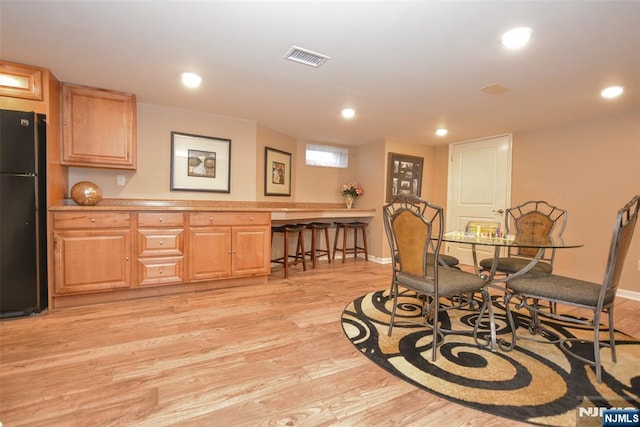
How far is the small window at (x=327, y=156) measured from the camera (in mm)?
5262

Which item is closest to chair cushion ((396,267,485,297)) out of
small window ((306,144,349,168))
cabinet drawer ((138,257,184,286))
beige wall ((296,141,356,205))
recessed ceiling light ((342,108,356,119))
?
recessed ceiling light ((342,108,356,119))

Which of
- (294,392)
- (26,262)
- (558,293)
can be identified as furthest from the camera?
(26,262)

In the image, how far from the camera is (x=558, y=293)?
183 cm

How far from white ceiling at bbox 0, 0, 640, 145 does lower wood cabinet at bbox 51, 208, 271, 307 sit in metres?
1.31

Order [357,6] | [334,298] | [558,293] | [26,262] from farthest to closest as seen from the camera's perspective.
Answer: [334,298] < [26,262] < [558,293] < [357,6]

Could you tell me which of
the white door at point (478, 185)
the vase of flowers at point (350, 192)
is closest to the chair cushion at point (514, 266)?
the white door at point (478, 185)

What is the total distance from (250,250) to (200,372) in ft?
5.99

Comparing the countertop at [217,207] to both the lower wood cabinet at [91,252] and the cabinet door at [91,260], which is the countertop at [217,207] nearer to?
the lower wood cabinet at [91,252]

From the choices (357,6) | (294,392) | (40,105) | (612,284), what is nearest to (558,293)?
(612,284)

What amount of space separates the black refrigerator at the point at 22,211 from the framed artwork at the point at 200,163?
4.27 feet

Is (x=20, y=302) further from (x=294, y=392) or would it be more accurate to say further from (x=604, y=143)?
(x=604, y=143)

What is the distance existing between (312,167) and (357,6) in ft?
11.9

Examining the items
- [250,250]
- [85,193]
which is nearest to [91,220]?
[85,193]

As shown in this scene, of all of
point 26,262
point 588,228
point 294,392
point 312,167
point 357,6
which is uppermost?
point 357,6
